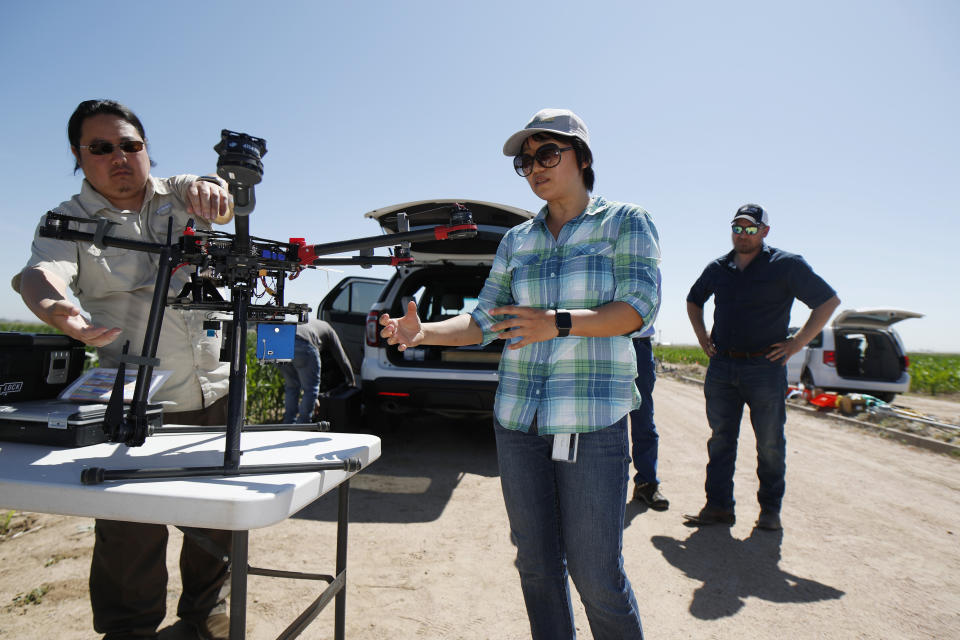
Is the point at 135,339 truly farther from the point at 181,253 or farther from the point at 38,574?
the point at 38,574

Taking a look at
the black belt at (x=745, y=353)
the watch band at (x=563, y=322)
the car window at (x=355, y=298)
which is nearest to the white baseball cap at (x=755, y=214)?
the black belt at (x=745, y=353)

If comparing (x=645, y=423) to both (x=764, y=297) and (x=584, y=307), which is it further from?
(x=584, y=307)

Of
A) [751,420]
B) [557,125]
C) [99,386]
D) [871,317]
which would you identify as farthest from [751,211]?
[871,317]

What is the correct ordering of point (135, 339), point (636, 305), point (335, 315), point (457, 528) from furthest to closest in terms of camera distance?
1. point (335, 315)
2. point (457, 528)
3. point (135, 339)
4. point (636, 305)

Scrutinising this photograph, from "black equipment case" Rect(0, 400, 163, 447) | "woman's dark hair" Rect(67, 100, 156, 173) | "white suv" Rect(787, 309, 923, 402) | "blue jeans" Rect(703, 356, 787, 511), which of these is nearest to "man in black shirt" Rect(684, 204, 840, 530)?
"blue jeans" Rect(703, 356, 787, 511)

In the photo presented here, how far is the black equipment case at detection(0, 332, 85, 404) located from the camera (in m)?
1.61

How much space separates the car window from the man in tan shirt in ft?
17.4

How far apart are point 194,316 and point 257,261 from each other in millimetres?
911

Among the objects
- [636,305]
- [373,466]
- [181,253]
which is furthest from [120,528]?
[373,466]

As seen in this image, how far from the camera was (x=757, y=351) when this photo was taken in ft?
11.6

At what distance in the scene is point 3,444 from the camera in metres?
1.42

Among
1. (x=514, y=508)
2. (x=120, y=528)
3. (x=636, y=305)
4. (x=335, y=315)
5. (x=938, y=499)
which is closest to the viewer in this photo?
(x=636, y=305)

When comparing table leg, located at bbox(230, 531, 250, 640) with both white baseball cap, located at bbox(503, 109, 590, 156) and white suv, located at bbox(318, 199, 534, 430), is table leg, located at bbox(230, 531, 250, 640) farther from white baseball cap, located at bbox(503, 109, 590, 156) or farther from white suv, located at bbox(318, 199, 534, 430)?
white suv, located at bbox(318, 199, 534, 430)

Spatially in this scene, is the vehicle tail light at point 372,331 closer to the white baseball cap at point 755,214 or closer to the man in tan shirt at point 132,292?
the man in tan shirt at point 132,292
